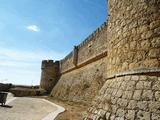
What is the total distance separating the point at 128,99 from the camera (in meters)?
4.93

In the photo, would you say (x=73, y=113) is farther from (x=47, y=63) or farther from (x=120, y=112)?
(x=47, y=63)

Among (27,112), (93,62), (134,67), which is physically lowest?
(27,112)

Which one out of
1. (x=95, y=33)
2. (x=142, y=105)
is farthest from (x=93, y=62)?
(x=142, y=105)

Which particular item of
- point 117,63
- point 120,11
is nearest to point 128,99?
point 117,63

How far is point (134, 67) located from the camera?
5.31 metres

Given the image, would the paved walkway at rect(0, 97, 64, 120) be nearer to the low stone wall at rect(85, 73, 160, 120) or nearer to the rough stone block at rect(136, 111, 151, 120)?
the low stone wall at rect(85, 73, 160, 120)

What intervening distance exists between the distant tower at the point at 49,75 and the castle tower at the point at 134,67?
95.1ft

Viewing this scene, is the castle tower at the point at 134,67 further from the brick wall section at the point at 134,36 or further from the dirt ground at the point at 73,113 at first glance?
the dirt ground at the point at 73,113

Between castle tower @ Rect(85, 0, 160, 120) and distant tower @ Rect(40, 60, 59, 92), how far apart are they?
29.0 metres

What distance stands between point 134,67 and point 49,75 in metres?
30.7

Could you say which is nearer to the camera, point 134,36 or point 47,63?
point 134,36

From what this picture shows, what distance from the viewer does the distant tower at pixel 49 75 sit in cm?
3484

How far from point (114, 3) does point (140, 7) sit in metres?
1.58

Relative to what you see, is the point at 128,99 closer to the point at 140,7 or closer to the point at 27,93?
the point at 140,7
